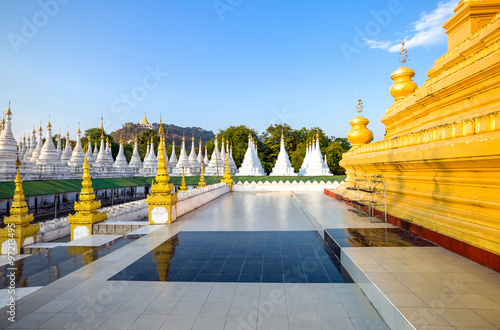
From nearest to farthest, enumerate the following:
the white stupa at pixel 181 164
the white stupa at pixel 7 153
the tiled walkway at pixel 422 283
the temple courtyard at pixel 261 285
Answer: the tiled walkway at pixel 422 283 < the temple courtyard at pixel 261 285 < the white stupa at pixel 7 153 < the white stupa at pixel 181 164

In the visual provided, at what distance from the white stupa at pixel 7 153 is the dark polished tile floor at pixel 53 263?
19.3 meters

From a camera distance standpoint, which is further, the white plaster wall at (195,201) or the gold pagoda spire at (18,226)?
the white plaster wall at (195,201)

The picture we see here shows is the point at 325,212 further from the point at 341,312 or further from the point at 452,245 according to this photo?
the point at 341,312

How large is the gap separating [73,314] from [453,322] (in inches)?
171

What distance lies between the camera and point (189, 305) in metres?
4.05

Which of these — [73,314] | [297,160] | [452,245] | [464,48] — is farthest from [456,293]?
[297,160]

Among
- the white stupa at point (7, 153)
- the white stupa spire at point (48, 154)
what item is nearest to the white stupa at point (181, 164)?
the white stupa spire at point (48, 154)

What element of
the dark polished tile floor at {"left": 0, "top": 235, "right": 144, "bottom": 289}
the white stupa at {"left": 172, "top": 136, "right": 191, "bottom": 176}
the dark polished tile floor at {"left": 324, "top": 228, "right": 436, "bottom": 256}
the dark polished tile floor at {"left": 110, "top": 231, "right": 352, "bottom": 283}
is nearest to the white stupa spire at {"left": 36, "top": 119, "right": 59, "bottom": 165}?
the white stupa at {"left": 172, "top": 136, "right": 191, "bottom": 176}

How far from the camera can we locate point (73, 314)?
3.84 m

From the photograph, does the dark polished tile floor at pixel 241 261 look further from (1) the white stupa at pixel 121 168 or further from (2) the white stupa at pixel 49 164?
(1) the white stupa at pixel 121 168

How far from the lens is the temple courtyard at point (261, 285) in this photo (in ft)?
11.6

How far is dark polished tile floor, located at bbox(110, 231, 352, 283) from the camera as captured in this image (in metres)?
5.04

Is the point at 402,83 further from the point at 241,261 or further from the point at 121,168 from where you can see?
the point at 121,168

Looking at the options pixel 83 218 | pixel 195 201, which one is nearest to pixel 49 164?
pixel 195 201
